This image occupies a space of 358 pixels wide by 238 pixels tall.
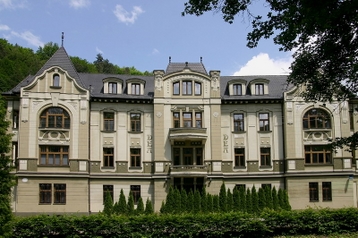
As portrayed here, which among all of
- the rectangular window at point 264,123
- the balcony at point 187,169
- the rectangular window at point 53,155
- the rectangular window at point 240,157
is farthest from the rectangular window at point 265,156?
the rectangular window at point 53,155

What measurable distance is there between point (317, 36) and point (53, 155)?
25647 mm

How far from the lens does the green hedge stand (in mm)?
21641

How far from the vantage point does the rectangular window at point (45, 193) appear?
35.2m

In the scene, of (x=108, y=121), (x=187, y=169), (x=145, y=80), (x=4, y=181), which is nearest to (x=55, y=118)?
(x=108, y=121)

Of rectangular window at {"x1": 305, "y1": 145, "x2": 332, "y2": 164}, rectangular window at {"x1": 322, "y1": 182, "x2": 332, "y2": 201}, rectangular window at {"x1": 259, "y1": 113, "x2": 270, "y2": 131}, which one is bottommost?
rectangular window at {"x1": 322, "y1": 182, "x2": 332, "y2": 201}

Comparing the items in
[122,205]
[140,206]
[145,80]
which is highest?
[145,80]

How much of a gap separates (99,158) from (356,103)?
72.0ft

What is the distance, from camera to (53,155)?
36.1 m

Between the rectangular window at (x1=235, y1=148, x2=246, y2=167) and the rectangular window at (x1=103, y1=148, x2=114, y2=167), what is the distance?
10.4 m

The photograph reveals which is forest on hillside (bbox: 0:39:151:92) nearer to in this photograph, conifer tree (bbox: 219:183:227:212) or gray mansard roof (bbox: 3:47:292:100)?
gray mansard roof (bbox: 3:47:292:100)

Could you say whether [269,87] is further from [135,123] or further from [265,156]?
[135,123]

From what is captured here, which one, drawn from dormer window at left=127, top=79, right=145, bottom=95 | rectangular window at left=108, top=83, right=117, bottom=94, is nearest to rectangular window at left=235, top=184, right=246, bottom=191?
dormer window at left=127, top=79, right=145, bottom=95

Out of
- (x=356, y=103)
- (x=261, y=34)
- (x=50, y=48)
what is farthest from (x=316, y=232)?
(x=50, y=48)

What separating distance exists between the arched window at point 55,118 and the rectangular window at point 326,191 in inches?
833
